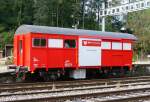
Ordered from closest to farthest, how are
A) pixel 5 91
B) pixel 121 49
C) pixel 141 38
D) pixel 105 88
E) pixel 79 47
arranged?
pixel 5 91 → pixel 105 88 → pixel 79 47 → pixel 121 49 → pixel 141 38

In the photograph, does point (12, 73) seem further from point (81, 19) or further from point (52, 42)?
point (81, 19)

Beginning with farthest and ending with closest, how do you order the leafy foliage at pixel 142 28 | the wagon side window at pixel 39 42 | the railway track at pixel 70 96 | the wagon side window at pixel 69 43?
the leafy foliage at pixel 142 28, the wagon side window at pixel 69 43, the wagon side window at pixel 39 42, the railway track at pixel 70 96

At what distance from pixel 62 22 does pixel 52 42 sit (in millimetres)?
40788

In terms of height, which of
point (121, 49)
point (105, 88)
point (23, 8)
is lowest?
point (105, 88)

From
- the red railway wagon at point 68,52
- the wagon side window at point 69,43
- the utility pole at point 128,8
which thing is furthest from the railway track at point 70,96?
the utility pole at point 128,8

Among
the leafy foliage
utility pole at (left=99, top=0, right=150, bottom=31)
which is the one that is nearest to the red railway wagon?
utility pole at (left=99, top=0, right=150, bottom=31)

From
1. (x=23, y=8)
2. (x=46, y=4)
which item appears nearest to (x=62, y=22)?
(x=46, y=4)

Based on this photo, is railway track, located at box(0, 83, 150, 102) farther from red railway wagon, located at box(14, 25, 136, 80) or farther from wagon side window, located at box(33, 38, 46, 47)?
wagon side window, located at box(33, 38, 46, 47)

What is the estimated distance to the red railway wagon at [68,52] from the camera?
21516mm

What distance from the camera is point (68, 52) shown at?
75.0 ft

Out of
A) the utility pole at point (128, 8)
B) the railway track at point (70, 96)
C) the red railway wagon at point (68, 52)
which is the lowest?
the railway track at point (70, 96)

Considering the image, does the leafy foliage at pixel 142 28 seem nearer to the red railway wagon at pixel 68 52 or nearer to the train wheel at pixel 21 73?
the red railway wagon at pixel 68 52

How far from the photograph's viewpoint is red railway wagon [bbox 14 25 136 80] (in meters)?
21.5

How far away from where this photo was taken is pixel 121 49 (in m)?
26.1
